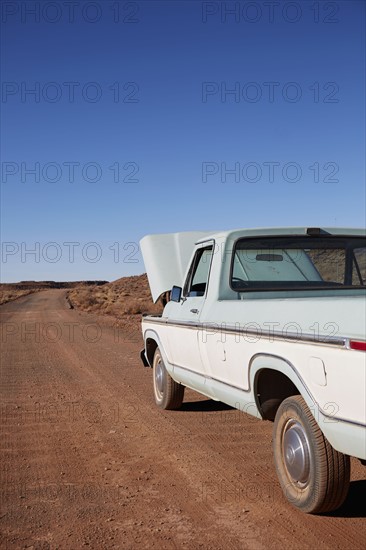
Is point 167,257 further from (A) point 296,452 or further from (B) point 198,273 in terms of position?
(A) point 296,452

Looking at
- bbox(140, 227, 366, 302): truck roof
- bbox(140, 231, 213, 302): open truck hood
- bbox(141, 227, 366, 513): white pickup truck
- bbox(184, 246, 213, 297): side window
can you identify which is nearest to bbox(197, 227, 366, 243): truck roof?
bbox(141, 227, 366, 513): white pickup truck

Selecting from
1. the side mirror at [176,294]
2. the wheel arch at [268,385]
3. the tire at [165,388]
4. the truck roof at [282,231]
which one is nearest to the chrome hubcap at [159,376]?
the tire at [165,388]

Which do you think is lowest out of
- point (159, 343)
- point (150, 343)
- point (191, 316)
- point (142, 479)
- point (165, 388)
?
point (142, 479)

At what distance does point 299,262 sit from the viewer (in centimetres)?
642

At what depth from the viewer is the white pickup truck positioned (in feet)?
12.0

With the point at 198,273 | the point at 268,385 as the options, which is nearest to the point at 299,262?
the point at 198,273

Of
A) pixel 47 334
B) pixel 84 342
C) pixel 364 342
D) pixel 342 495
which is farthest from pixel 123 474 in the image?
pixel 47 334

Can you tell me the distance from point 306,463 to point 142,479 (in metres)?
1.56

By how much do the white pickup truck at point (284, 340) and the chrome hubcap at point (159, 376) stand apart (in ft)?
0.05

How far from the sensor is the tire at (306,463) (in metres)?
3.99

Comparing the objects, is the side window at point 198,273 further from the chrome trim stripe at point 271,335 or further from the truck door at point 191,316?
the chrome trim stripe at point 271,335

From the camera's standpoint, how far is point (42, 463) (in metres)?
5.64

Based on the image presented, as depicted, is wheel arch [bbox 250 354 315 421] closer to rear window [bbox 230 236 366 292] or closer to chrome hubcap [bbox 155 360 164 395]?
rear window [bbox 230 236 366 292]

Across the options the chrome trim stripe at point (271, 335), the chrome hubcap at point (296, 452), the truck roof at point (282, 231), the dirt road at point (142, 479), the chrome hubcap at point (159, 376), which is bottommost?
the dirt road at point (142, 479)
